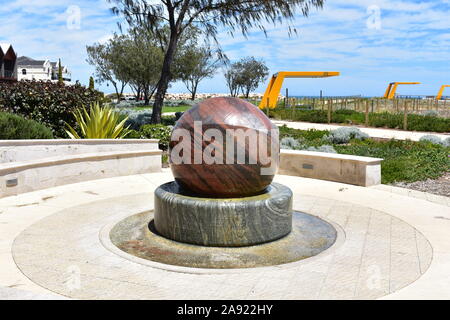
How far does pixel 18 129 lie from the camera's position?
11125 mm

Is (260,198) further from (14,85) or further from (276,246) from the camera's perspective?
(14,85)

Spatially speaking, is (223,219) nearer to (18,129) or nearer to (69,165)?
(69,165)

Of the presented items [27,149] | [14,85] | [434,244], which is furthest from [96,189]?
[14,85]

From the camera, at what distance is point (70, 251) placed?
5074 millimetres

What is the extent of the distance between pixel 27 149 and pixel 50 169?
5.96ft

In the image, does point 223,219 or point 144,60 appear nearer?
point 223,219

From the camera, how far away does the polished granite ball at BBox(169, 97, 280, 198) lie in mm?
5207

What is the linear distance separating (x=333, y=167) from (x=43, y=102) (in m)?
9.18

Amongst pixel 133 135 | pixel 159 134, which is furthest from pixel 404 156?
pixel 133 135

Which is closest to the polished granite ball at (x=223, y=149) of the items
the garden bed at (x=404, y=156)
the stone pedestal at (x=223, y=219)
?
the stone pedestal at (x=223, y=219)

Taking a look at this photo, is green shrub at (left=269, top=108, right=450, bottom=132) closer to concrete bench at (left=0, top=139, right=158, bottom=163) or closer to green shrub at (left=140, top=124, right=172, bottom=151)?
green shrub at (left=140, top=124, right=172, bottom=151)

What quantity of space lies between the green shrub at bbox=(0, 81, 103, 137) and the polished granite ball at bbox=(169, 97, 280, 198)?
9.31 m

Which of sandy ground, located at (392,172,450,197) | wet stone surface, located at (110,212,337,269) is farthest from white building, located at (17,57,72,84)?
wet stone surface, located at (110,212,337,269)

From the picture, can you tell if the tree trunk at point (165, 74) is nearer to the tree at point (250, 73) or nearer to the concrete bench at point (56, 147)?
the concrete bench at point (56, 147)
